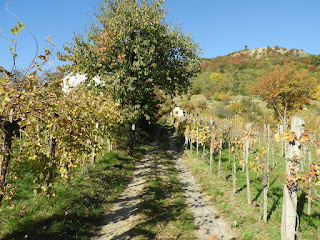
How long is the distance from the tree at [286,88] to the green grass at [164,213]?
27108 millimetres

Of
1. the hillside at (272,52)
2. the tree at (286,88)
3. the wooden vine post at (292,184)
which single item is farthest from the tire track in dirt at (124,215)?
the hillside at (272,52)

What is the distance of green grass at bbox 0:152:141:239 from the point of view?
554 cm

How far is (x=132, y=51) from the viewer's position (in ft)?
47.3

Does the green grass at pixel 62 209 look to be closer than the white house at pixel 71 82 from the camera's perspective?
Yes

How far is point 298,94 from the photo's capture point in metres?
31.8

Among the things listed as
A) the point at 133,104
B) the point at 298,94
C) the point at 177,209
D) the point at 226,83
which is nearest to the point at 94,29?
the point at 133,104

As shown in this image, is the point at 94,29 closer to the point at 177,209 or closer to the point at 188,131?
the point at 188,131

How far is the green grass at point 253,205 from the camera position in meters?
6.25

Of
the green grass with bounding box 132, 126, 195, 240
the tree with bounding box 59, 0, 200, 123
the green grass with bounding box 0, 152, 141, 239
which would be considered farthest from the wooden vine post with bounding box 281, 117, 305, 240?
the tree with bounding box 59, 0, 200, 123

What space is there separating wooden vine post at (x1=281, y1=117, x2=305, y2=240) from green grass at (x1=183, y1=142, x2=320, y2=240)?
1.05 m

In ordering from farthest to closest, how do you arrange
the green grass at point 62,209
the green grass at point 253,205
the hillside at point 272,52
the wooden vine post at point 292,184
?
the hillside at point 272,52 < the green grass at point 253,205 < the green grass at point 62,209 < the wooden vine post at point 292,184

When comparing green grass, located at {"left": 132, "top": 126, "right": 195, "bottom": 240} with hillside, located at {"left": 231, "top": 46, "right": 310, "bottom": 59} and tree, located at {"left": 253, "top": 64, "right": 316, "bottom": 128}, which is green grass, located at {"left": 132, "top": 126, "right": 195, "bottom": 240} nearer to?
tree, located at {"left": 253, "top": 64, "right": 316, "bottom": 128}

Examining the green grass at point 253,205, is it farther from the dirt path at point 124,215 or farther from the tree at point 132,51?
the tree at point 132,51

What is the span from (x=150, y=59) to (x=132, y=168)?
7494 mm
